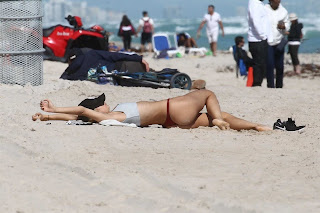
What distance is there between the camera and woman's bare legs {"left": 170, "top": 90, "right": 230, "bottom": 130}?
280 inches

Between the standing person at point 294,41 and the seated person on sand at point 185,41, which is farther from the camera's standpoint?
the seated person on sand at point 185,41

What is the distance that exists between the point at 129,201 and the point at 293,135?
2.73 meters

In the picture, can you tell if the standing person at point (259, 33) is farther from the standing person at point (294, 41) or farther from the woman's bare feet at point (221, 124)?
the standing person at point (294, 41)

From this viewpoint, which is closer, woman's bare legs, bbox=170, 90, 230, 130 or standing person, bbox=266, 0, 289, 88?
woman's bare legs, bbox=170, 90, 230, 130

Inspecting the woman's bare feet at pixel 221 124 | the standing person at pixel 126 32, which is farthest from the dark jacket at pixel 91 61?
the standing person at pixel 126 32

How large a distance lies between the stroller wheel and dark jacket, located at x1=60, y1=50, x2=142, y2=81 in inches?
33.9

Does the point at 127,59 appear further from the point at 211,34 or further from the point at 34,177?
the point at 211,34

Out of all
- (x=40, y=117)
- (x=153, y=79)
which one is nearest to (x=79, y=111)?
(x=40, y=117)

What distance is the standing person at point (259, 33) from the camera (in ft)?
34.9

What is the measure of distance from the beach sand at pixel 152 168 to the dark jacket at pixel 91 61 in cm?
267

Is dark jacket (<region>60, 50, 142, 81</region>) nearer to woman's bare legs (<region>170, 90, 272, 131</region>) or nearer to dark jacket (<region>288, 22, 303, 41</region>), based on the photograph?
woman's bare legs (<region>170, 90, 272, 131</region>)

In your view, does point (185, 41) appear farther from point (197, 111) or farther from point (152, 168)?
point (152, 168)

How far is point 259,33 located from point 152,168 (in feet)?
18.5

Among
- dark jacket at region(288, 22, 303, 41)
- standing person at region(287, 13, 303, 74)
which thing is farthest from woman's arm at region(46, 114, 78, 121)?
dark jacket at region(288, 22, 303, 41)
